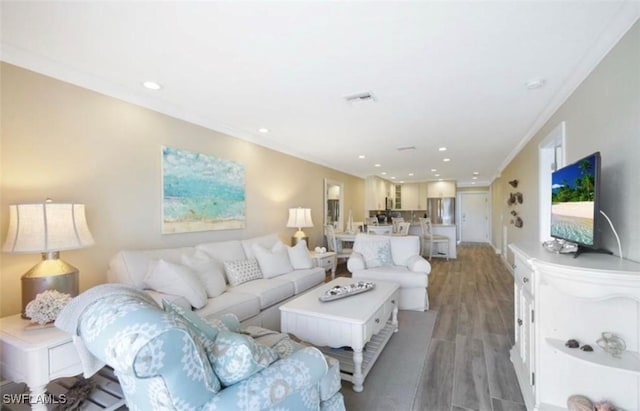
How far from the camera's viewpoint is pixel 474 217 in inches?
439

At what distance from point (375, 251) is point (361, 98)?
2.23 m

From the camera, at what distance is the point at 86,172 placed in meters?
2.48

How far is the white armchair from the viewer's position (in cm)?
377

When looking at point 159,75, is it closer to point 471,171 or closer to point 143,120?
point 143,120

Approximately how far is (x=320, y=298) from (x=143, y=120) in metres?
2.47

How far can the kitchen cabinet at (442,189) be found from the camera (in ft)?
35.2

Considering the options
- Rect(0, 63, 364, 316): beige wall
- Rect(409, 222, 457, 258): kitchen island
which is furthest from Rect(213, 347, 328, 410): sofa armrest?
Rect(409, 222, 457, 258): kitchen island

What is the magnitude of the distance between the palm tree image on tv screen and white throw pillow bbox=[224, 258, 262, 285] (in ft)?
9.48

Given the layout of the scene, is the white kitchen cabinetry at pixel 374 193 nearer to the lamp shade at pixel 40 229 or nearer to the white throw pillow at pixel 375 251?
the white throw pillow at pixel 375 251

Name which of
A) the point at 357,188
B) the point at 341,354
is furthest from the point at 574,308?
the point at 357,188

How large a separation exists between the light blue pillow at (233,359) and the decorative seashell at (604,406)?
5.84ft

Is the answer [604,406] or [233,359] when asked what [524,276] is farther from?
[233,359]

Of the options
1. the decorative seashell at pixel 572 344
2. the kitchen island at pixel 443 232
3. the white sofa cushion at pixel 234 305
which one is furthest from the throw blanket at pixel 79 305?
the kitchen island at pixel 443 232

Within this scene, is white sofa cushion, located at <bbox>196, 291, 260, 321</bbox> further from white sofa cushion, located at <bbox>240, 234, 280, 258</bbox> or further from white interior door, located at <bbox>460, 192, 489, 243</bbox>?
white interior door, located at <bbox>460, 192, 489, 243</bbox>
